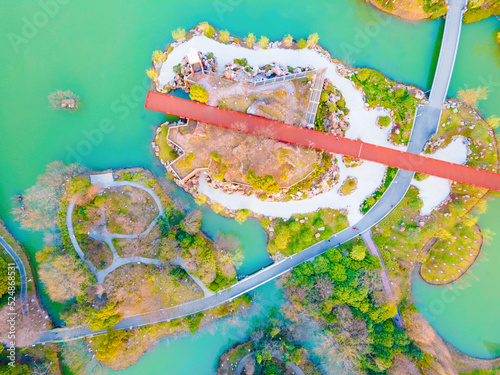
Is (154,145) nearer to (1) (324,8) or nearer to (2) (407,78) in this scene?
(1) (324,8)

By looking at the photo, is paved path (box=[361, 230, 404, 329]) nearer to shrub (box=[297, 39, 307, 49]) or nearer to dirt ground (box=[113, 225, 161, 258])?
shrub (box=[297, 39, 307, 49])

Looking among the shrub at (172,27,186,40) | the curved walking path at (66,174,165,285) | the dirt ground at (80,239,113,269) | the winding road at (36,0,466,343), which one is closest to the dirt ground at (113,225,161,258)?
the curved walking path at (66,174,165,285)

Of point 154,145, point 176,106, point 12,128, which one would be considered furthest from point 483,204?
point 12,128

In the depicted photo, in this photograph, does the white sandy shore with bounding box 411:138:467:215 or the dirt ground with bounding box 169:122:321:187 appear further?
the white sandy shore with bounding box 411:138:467:215

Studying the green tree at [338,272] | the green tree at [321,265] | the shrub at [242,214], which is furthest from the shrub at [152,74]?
the green tree at [338,272]

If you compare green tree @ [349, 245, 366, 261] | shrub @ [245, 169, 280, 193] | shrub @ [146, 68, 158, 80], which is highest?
shrub @ [146, 68, 158, 80]

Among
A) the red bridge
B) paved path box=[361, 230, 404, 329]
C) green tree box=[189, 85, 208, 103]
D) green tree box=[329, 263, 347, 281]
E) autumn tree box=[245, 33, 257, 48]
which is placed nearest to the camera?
green tree box=[189, 85, 208, 103]

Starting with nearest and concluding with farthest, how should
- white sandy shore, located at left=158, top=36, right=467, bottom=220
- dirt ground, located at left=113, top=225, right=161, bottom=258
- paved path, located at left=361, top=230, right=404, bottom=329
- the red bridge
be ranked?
the red bridge → dirt ground, located at left=113, top=225, right=161, bottom=258 → paved path, located at left=361, top=230, right=404, bottom=329 → white sandy shore, located at left=158, top=36, right=467, bottom=220

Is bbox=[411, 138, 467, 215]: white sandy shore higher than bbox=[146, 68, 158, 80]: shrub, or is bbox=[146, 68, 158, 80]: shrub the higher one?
bbox=[146, 68, 158, 80]: shrub
